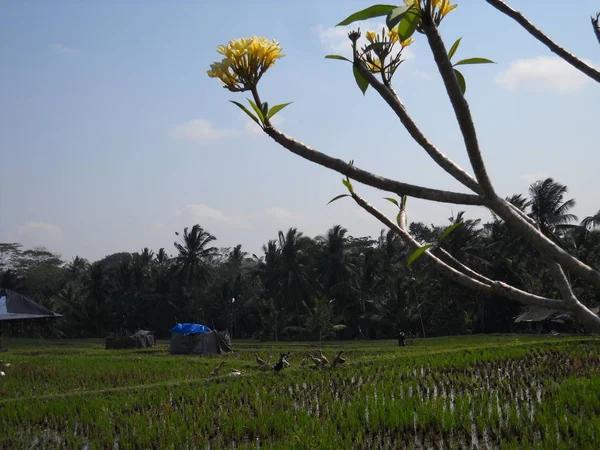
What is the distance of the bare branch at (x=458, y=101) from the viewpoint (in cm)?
121

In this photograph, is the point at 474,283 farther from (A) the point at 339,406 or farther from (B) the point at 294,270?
(B) the point at 294,270

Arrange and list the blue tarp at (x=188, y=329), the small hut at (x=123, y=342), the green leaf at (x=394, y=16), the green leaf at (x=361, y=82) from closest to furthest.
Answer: the green leaf at (x=394, y=16) → the green leaf at (x=361, y=82) → the blue tarp at (x=188, y=329) → the small hut at (x=123, y=342)

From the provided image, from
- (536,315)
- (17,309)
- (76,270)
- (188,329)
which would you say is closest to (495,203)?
(188,329)

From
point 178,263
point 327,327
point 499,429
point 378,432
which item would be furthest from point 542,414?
point 178,263

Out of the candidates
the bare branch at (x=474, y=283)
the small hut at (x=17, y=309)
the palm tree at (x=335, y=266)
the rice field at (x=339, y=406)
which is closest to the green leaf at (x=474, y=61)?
the bare branch at (x=474, y=283)

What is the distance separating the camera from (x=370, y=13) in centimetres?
120

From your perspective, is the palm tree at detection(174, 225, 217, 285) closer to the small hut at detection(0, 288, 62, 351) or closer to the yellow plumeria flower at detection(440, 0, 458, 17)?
the small hut at detection(0, 288, 62, 351)

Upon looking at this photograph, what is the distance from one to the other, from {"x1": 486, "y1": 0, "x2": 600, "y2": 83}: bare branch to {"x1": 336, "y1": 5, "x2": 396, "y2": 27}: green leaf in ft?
2.07

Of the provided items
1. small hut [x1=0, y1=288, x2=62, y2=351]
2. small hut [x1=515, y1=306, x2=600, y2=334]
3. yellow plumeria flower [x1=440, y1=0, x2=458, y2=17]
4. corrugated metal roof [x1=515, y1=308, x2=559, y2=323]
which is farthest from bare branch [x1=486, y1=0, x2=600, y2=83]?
small hut [x1=0, y1=288, x2=62, y2=351]

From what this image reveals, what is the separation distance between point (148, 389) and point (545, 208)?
1910 centimetres

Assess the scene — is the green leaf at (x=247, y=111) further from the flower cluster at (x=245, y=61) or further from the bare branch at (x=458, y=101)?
the bare branch at (x=458, y=101)

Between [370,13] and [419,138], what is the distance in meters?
0.33

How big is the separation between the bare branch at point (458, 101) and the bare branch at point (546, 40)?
57 centimetres

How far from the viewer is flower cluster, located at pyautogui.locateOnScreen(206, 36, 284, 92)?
57.4 inches
